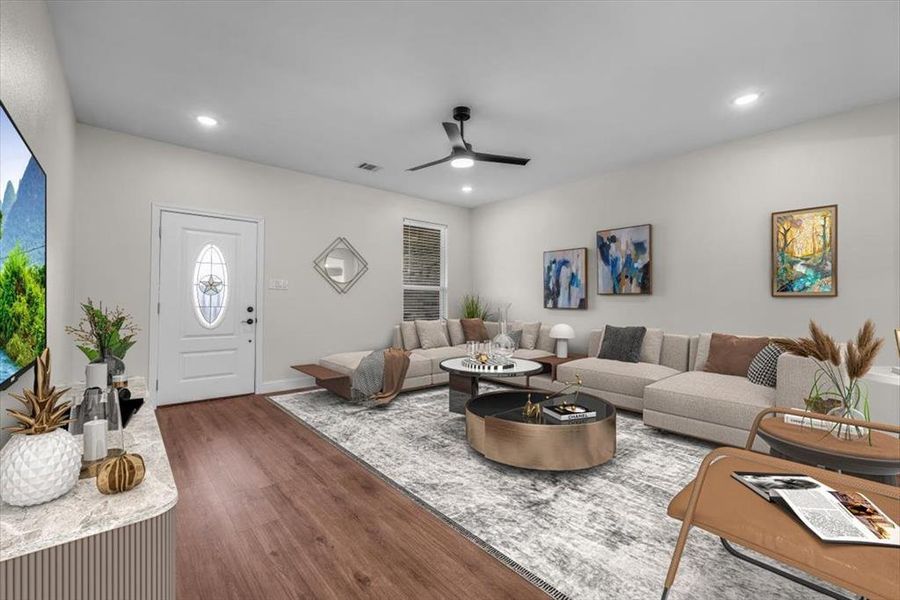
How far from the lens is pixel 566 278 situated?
5.75 meters

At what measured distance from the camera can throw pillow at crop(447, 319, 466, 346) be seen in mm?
6264

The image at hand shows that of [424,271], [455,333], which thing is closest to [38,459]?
[455,333]

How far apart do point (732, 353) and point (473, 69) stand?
11.4 feet

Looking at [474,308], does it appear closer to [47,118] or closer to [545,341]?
[545,341]

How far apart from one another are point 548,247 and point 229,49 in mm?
4545

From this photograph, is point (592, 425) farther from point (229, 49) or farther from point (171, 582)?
point (229, 49)

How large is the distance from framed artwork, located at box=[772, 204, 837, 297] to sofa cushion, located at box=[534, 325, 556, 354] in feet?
8.31

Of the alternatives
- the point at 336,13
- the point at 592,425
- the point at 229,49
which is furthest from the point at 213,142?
the point at 592,425

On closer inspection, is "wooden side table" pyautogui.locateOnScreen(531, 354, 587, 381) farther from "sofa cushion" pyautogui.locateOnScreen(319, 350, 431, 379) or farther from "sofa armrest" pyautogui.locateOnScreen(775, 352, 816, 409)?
"sofa armrest" pyautogui.locateOnScreen(775, 352, 816, 409)

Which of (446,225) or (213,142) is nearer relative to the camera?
(213,142)

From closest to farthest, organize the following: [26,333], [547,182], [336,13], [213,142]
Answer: [26,333], [336,13], [213,142], [547,182]

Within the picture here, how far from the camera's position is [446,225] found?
22.8 feet

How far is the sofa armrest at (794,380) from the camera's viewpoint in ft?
9.18

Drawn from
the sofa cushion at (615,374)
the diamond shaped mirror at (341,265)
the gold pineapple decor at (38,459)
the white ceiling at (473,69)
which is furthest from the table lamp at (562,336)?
the gold pineapple decor at (38,459)
